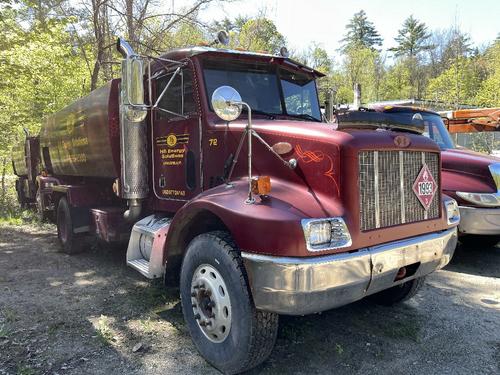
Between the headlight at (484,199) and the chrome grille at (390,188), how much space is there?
2826 mm

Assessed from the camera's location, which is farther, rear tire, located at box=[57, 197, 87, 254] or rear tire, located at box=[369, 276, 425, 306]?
rear tire, located at box=[57, 197, 87, 254]

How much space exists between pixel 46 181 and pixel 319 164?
6.50 m

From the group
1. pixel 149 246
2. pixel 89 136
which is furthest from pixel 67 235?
pixel 149 246

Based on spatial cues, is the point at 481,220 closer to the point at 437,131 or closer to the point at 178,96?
the point at 437,131

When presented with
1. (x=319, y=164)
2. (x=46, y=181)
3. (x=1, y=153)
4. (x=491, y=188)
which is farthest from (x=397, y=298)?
(x=1, y=153)

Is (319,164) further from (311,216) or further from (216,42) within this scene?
(216,42)

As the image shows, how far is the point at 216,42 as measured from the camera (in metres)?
4.80

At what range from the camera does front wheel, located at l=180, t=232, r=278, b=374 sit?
3.07 meters

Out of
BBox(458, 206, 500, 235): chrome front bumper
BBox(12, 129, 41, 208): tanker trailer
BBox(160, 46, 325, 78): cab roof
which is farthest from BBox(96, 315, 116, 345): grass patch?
BBox(12, 129, 41, 208): tanker trailer

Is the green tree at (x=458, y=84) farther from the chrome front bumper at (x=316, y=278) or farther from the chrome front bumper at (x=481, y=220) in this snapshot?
the chrome front bumper at (x=316, y=278)

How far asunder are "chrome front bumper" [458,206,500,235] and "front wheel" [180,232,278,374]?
4.06 m

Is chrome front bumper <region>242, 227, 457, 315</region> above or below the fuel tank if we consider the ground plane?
below

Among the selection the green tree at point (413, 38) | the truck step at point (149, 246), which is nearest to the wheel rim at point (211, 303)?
the truck step at point (149, 246)

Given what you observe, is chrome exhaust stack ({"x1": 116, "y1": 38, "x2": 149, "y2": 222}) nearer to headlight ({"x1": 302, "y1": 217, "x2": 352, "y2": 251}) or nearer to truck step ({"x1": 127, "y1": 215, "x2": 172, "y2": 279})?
truck step ({"x1": 127, "y1": 215, "x2": 172, "y2": 279})
